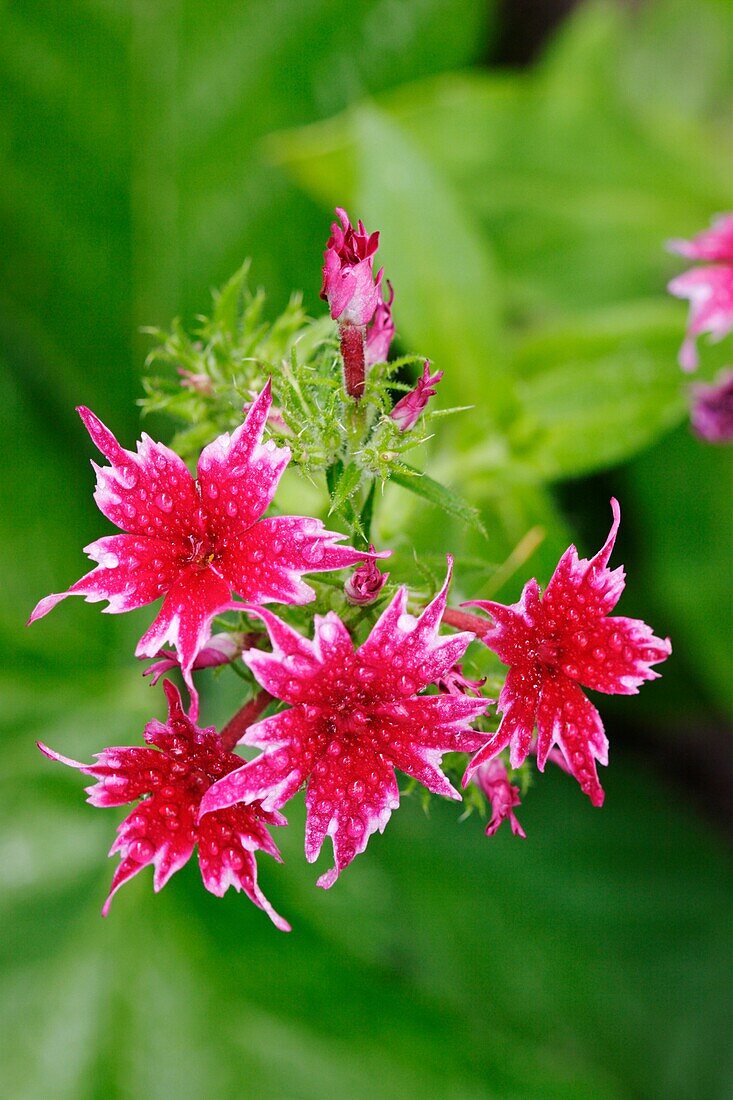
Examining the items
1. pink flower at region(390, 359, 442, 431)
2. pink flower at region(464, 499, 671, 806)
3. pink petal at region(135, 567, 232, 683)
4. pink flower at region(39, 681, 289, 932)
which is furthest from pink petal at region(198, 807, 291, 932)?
pink flower at region(390, 359, 442, 431)

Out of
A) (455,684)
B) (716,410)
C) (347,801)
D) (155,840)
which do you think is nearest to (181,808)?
(155,840)

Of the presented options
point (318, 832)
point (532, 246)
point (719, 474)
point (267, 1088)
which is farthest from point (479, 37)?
point (267, 1088)

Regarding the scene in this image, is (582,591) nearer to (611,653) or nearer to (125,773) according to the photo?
(611,653)

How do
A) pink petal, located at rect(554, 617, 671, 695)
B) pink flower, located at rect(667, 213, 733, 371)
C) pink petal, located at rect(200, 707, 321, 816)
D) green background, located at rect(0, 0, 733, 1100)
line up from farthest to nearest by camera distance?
green background, located at rect(0, 0, 733, 1100) < pink flower, located at rect(667, 213, 733, 371) < pink petal, located at rect(554, 617, 671, 695) < pink petal, located at rect(200, 707, 321, 816)

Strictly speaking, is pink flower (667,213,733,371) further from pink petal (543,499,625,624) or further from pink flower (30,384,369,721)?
pink flower (30,384,369,721)

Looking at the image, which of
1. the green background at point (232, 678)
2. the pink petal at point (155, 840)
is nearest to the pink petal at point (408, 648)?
the pink petal at point (155, 840)

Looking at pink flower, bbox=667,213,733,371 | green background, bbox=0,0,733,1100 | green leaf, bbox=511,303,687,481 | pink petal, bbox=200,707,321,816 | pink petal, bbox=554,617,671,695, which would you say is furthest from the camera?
green background, bbox=0,0,733,1100
